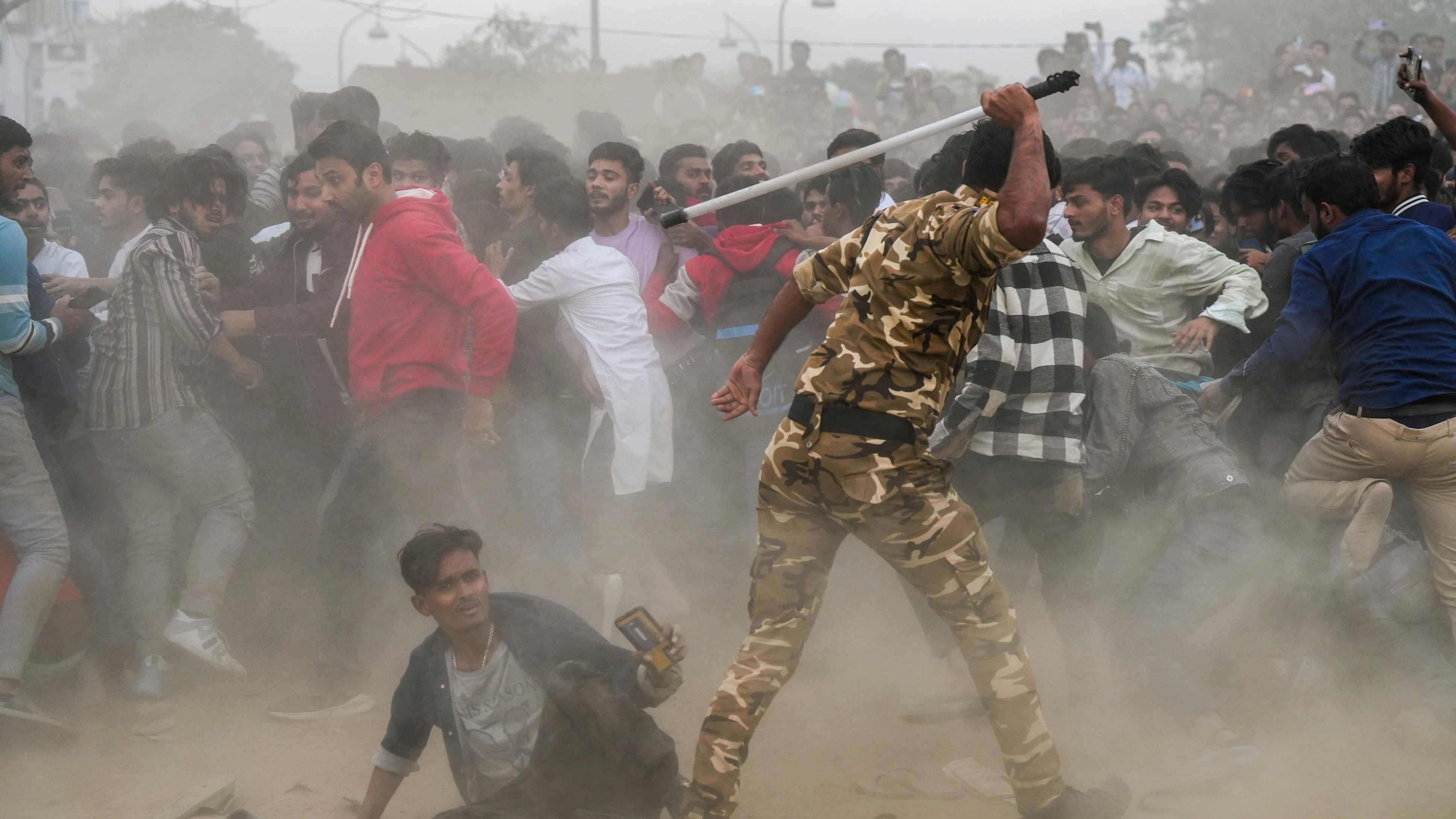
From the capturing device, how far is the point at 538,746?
354 cm

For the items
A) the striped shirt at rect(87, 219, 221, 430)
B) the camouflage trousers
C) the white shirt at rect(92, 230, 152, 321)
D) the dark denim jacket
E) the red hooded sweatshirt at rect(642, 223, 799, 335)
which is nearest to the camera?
the camouflage trousers

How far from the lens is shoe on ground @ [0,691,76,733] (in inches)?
167

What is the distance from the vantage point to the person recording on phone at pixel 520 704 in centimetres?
344

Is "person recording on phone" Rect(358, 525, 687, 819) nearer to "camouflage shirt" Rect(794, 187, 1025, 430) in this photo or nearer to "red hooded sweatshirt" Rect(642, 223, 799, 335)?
"camouflage shirt" Rect(794, 187, 1025, 430)

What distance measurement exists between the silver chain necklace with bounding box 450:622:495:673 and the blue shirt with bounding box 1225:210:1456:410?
97.3 inches

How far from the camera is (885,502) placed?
3084mm

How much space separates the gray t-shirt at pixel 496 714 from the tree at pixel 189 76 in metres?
12.4

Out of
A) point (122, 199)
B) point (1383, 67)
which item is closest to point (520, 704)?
point (122, 199)

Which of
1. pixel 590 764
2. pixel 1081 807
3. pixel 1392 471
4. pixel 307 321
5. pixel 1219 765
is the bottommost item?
pixel 1219 765

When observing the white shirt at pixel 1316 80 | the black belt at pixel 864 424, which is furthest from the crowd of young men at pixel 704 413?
the white shirt at pixel 1316 80

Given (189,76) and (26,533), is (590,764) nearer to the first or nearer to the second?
(26,533)

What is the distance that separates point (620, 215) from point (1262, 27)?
29.9m

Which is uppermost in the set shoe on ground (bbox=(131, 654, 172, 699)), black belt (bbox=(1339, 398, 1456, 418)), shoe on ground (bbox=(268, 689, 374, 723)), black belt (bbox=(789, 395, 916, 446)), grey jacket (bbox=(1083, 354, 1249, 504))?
black belt (bbox=(789, 395, 916, 446))

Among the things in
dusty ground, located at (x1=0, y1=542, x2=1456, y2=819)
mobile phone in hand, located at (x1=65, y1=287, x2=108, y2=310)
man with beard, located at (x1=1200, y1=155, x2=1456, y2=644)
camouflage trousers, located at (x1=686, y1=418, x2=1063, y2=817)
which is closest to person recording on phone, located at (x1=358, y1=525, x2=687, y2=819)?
camouflage trousers, located at (x1=686, y1=418, x2=1063, y2=817)
